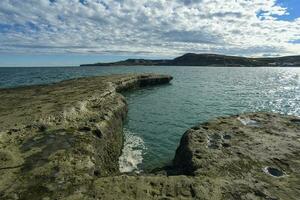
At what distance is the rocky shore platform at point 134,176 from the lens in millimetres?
11273

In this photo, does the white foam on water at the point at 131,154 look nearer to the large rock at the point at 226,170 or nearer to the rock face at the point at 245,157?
the rock face at the point at 245,157

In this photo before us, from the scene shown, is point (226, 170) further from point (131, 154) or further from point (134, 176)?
point (131, 154)

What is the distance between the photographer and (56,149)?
14914 millimetres

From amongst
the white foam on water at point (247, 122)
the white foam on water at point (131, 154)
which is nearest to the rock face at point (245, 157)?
the white foam on water at point (247, 122)

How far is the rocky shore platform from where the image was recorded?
11.3 m

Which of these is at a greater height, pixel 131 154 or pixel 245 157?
pixel 245 157

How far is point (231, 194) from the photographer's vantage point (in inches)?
437

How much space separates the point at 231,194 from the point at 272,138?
743 centimetres

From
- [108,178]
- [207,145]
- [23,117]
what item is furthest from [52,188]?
[23,117]

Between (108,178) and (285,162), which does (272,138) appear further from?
(108,178)

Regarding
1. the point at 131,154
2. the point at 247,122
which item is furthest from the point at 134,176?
the point at 247,122

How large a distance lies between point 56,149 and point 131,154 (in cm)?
721

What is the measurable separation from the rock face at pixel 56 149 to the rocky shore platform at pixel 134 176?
0.04 m

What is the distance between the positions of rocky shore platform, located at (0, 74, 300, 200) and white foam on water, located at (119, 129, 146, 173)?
68 centimetres
